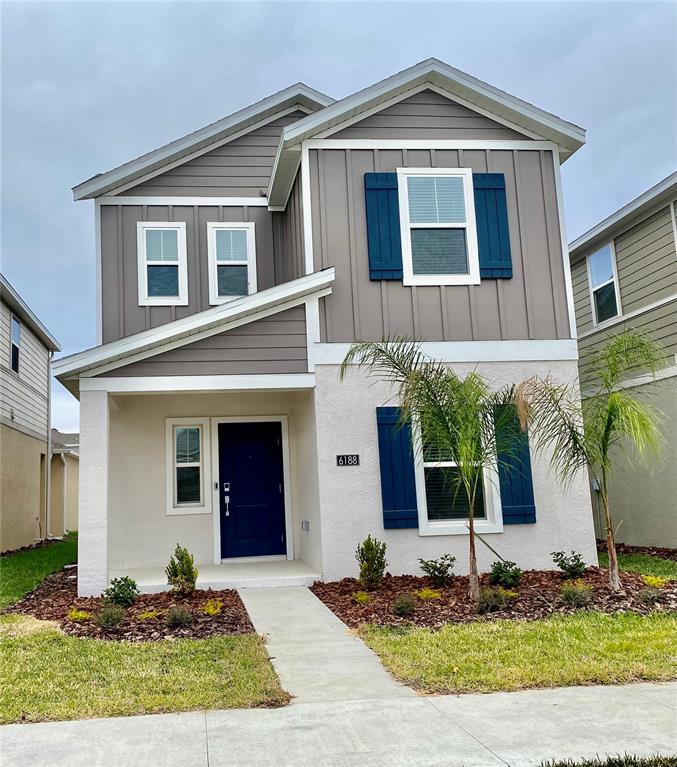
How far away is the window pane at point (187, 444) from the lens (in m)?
11.1

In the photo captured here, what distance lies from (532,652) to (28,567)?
9.51 metres

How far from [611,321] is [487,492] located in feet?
20.5

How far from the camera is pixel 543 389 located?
28.2ft

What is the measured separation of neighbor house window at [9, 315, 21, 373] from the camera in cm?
1756

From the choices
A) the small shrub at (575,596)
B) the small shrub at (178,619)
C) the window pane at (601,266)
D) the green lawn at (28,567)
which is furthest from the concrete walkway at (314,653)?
the window pane at (601,266)

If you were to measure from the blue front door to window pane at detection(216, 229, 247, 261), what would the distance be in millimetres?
2794

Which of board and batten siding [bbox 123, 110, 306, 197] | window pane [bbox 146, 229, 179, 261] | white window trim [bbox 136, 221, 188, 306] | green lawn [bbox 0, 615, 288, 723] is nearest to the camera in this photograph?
green lawn [bbox 0, 615, 288, 723]

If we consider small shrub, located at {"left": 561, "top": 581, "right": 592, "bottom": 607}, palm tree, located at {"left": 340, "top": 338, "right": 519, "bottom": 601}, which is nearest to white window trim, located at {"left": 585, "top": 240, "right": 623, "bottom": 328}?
palm tree, located at {"left": 340, "top": 338, "right": 519, "bottom": 601}

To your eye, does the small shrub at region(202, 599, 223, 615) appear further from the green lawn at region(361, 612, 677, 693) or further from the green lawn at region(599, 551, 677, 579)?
the green lawn at region(599, 551, 677, 579)

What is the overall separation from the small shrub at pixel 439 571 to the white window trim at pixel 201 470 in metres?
3.53

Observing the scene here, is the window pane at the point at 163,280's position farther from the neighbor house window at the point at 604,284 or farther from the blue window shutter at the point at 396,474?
the neighbor house window at the point at 604,284

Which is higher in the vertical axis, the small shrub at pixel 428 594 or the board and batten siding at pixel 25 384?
the board and batten siding at pixel 25 384

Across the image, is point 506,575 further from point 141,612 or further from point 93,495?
point 93,495

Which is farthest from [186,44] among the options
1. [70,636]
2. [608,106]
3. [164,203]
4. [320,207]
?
[608,106]
